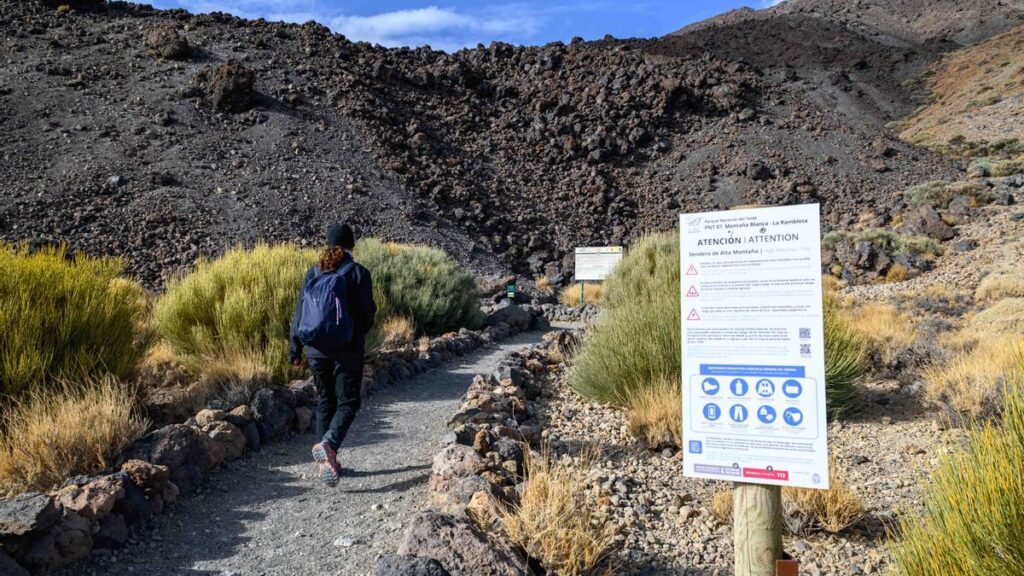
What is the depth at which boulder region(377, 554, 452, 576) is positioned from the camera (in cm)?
284

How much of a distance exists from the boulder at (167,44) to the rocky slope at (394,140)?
5.6 inches

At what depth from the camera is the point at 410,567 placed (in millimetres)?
2861

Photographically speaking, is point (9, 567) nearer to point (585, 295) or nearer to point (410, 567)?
point (410, 567)

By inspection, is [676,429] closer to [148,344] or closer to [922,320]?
[148,344]

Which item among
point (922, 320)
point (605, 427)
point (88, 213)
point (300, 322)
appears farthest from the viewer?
point (88, 213)

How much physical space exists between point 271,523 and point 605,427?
9.66 feet

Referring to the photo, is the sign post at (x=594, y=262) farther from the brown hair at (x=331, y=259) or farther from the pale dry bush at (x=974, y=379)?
the brown hair at (x=331, y=259)

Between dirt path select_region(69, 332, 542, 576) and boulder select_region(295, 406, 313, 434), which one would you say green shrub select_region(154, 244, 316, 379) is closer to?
boulder select_region(295, 406, 313, 434)

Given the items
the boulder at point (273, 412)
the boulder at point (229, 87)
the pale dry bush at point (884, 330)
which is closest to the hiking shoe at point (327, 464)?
the boulder at point (273, 412)

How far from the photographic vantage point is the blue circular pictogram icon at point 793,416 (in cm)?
248

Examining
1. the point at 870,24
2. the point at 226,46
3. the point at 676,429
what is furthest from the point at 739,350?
the point at 870,24

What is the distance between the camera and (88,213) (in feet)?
73.9

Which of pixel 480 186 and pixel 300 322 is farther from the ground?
pixel 480 186

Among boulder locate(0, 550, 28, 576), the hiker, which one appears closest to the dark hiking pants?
the hiker
